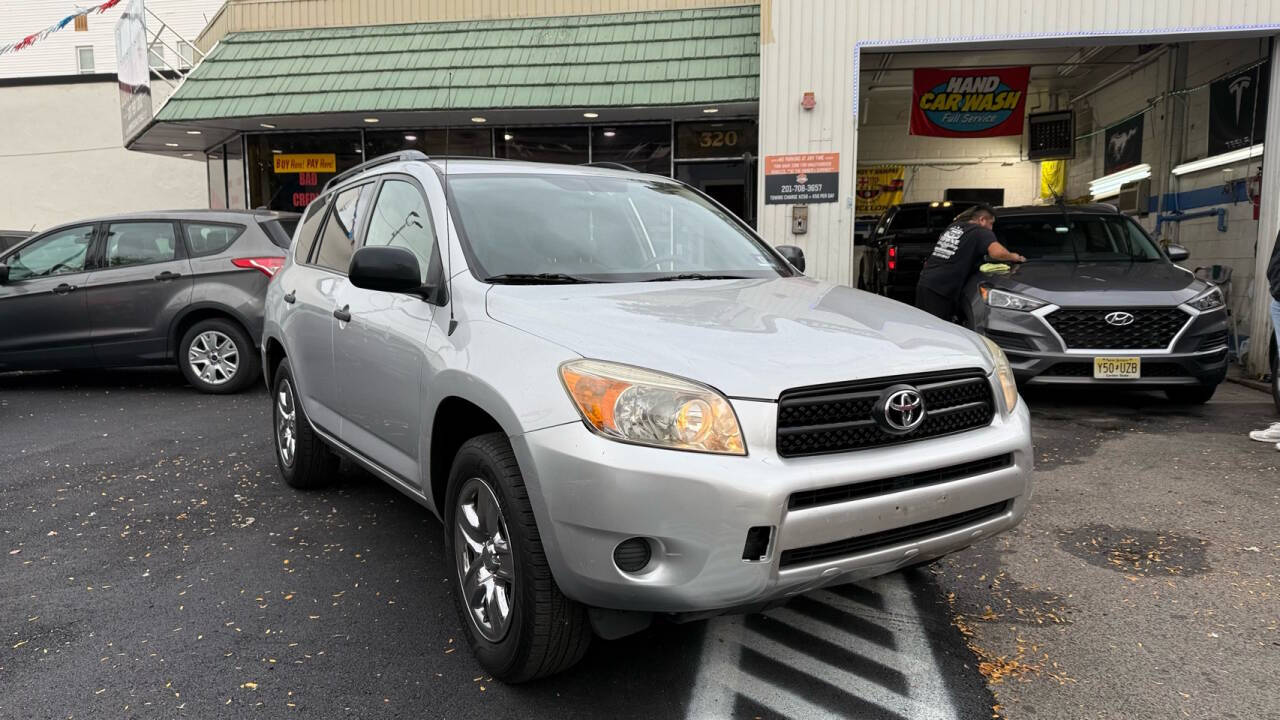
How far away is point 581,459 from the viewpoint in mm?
2256

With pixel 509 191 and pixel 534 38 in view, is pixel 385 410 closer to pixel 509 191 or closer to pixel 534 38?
pixel 509 191

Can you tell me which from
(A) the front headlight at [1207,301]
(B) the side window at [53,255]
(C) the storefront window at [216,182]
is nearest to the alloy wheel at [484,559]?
(A) the front headlight at [1207,301]

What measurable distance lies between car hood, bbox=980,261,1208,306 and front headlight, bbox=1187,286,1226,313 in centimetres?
4

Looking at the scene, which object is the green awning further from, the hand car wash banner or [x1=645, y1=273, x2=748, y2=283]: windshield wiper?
[x1=645, y1=273, x2=748, y2=283]: windshield wiper

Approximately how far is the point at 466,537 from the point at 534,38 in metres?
9.97

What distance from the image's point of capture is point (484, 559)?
9.00 feet

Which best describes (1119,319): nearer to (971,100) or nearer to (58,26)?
(971,100)

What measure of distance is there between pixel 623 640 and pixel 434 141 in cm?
1109

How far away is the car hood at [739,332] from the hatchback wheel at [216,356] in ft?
19.6

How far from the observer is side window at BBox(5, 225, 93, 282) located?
8.12 metres

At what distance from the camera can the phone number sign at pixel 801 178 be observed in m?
9.65

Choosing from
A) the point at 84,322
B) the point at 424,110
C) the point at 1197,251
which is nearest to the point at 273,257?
the point at 84,322

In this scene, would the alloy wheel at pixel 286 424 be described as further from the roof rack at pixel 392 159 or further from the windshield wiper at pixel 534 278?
the windshield wiper at pixel 534 278

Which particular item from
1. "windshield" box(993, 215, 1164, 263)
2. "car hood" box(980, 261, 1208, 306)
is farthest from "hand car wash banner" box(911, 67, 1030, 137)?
"car hood" box(980, 261, 1208, 306)
